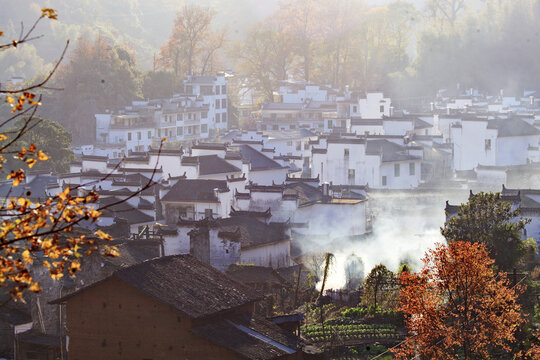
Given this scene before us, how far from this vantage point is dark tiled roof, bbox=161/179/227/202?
133ft

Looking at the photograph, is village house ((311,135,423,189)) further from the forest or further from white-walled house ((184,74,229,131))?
the forest

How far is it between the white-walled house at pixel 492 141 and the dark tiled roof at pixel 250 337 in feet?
131

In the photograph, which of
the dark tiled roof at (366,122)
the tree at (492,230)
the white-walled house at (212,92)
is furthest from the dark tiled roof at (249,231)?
the white-walled house at (212,92)

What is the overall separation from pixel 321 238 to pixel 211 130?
39074mm

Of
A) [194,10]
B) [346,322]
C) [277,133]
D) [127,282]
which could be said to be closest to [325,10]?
[194,10]

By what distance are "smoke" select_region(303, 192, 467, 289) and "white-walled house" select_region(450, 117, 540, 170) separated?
9.48 m

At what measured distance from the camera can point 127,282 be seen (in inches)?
731

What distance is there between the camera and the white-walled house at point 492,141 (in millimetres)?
57625

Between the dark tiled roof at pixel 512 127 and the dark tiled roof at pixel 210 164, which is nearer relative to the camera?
the dark tiled roof at pixel 210 164

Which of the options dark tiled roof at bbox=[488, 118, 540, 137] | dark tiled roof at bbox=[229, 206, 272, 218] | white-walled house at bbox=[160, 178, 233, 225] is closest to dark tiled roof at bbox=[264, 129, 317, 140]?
dark tiled roof at bbox=[488, 118, 540, 137]

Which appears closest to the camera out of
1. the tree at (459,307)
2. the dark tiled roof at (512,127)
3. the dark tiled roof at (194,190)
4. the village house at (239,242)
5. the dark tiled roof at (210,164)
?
the tree at (459,307)

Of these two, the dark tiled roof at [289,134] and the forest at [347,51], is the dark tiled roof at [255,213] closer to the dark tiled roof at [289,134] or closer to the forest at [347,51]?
the dark tiled roof at [289,134]

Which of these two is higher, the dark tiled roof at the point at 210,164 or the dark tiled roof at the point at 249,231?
the dark tiled roof at the point at 210,164

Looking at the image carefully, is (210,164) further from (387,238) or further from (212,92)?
(212,92)
